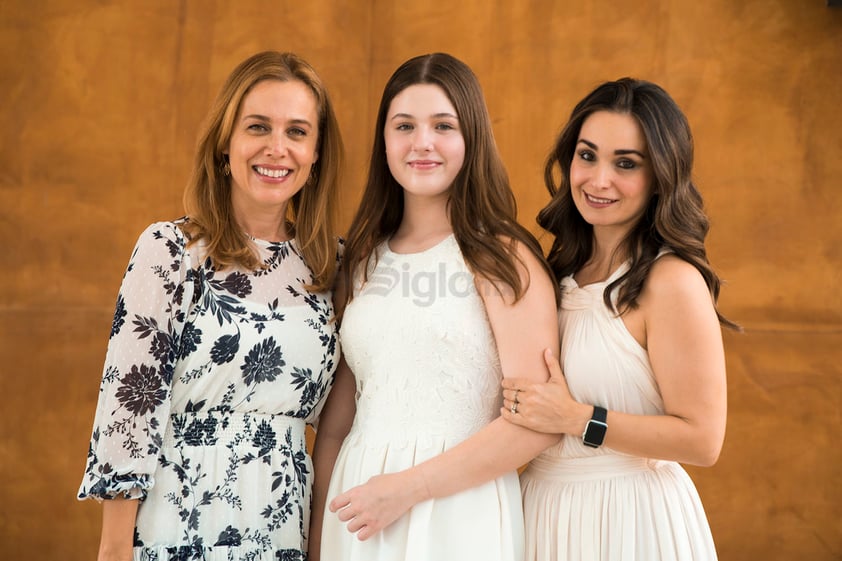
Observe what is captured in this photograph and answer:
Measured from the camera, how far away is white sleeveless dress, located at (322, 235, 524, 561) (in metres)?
2.12

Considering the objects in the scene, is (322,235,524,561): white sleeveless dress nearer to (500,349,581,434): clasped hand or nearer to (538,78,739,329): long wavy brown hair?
(500,349,581,434): clasped hand

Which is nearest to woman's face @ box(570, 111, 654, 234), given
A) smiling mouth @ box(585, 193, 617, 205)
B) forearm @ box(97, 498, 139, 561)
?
smiling mouth @ box(585, 193, 617, 205)

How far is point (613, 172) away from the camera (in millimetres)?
2268

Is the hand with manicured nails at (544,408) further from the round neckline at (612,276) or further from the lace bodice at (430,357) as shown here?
the round neckline at (612,276)

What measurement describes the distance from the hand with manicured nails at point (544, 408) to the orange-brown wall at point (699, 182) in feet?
7.05

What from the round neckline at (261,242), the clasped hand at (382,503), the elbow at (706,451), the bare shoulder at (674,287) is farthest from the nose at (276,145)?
the elbow at (706,451)

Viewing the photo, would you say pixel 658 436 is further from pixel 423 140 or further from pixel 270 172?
pixel 270 172

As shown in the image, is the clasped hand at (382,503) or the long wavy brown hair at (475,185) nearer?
the clasped hand at (382,503)

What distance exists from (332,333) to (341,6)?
98.7 inches

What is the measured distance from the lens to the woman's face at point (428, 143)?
225 cm

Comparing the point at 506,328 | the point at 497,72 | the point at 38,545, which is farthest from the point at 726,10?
the point at 38,545

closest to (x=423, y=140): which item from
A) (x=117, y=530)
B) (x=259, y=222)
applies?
(x=259, y=222)

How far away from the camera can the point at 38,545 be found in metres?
4.02

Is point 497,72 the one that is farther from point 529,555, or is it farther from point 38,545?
point 38,545
